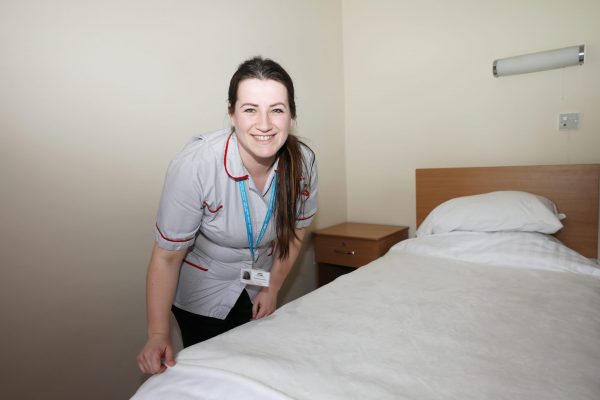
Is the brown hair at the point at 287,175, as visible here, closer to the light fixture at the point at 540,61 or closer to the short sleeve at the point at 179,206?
the short sleeve at the point at 179,206

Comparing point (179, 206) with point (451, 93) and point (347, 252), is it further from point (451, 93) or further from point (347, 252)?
point (451, 93)

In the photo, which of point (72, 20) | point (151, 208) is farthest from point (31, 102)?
point (151, 208)

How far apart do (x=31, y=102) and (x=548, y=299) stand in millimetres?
1940

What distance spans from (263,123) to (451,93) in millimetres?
1810

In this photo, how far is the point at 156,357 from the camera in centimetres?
91

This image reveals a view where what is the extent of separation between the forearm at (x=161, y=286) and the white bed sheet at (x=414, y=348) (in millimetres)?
115

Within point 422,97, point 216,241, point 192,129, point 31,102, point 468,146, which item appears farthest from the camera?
point 422,97

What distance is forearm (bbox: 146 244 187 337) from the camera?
1.02 m

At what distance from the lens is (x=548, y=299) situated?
1256 mm

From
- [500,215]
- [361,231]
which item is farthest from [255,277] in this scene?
[361,231]

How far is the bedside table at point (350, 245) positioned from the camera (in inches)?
97.2

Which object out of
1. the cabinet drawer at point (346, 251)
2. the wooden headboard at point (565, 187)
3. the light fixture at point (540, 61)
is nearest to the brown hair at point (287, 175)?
the cabinet drawer at point (346, 251)

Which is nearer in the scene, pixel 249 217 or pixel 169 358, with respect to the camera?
pixel 169 358

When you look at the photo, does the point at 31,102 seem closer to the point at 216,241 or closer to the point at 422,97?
the point at 216,241
